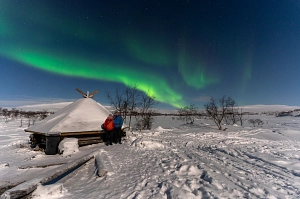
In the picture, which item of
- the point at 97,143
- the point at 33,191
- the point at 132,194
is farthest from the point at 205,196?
the point at 97,143

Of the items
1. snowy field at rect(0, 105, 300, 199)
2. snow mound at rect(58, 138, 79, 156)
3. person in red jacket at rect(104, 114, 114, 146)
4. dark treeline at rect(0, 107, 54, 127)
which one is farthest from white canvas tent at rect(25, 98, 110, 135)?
dark treeline at rect(0, 107, 54, 127)

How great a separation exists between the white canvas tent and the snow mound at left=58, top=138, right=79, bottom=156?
692 mm

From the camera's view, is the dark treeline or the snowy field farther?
the dark treeline

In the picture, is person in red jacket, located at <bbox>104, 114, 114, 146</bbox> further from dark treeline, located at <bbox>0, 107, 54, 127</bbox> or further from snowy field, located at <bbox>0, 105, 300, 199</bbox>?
dark treeline, located at <bbox>0, 107, 54, 127</bbox>

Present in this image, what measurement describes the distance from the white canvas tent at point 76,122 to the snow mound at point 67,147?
692 mm

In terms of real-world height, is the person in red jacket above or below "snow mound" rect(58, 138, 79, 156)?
above

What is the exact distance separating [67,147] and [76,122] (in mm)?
1985

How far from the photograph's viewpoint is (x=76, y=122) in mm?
8820

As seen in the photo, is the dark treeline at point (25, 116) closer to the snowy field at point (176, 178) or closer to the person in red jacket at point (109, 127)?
the person in red jacket at point (109, 127)

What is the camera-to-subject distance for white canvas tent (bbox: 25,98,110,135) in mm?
8141

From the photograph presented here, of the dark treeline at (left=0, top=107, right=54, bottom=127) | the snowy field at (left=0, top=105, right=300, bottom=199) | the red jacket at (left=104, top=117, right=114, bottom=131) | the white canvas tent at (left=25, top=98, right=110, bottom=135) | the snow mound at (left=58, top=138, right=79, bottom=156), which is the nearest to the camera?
the snowy field at (left=0, top=105, right=300, bottom=199)

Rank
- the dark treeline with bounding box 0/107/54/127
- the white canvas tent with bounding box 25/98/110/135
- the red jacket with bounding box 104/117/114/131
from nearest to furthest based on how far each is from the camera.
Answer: the white canvas tent with bounding box 25/98/110/135 → the red jacket with bounding box 104/117/114/131 → the dark treeline with bounding box 0/107/54/127

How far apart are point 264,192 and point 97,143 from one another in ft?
26.4

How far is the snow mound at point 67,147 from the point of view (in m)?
6.99
